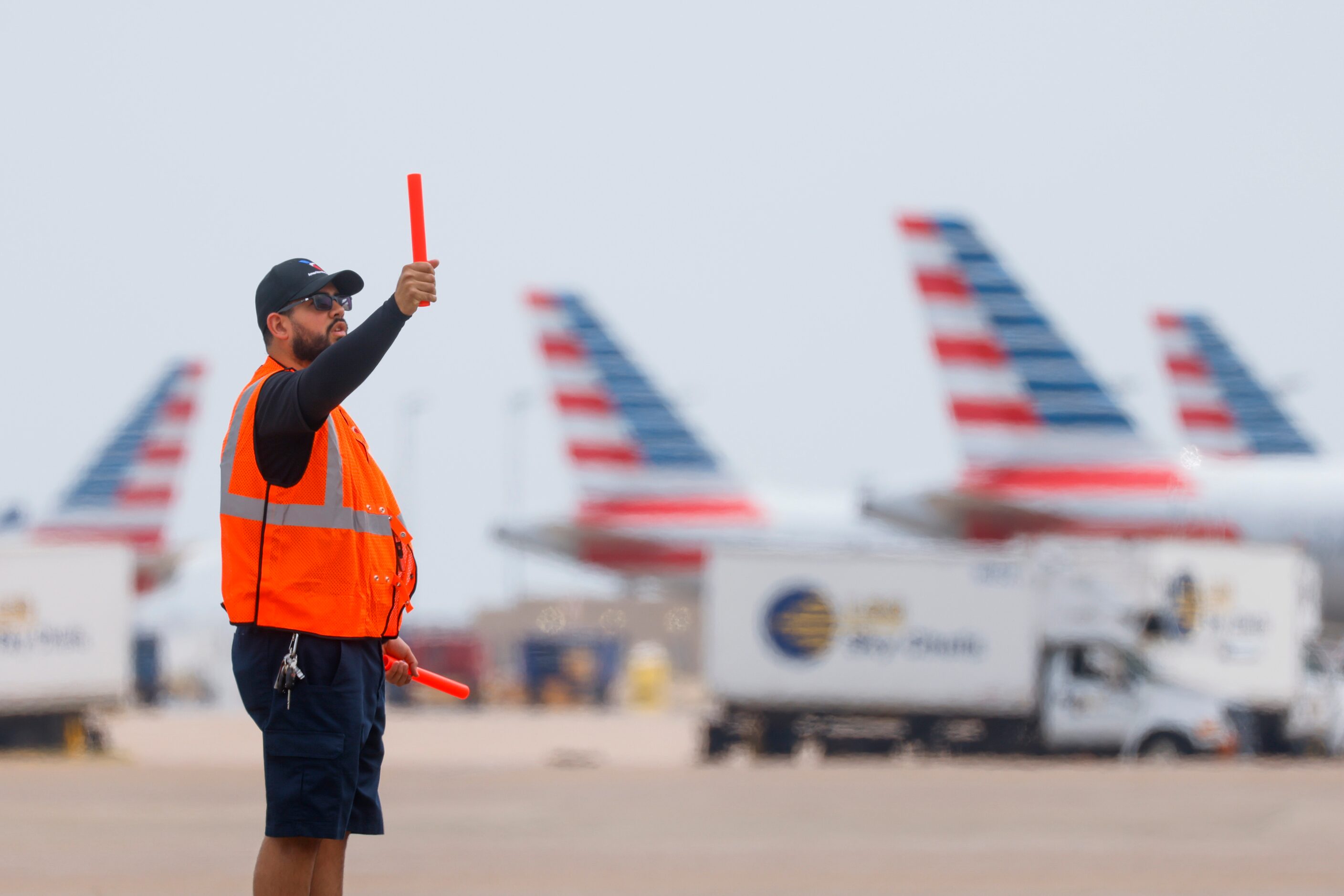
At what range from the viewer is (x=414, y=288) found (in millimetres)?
5188

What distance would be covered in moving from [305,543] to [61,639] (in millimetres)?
22487

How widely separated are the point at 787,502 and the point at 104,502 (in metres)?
21.4

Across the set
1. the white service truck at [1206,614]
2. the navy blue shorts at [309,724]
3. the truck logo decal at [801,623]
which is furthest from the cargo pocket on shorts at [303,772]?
the white service truck at [1206,614]

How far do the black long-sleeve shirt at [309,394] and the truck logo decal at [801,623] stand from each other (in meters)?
20.1

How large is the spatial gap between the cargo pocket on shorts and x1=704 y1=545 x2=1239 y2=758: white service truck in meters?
19.9

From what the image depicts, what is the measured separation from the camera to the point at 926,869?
11477mm

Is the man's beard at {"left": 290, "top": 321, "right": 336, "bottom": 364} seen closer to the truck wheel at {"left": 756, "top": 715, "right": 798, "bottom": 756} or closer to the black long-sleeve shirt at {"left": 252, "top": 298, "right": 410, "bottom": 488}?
the black long-sleeve shirt at {"left": 252, "top": 298, "right": 410, "bottom": 488}

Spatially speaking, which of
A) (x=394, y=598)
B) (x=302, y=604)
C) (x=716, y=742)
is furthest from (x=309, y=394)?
(x=716, y=742)

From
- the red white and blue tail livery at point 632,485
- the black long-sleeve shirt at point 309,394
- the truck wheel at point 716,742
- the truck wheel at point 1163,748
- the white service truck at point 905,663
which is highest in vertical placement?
the red white and blue tail livery at point 632,485

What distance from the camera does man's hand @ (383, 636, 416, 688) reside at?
579 cm

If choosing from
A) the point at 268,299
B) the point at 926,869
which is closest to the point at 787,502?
the point at 926,869

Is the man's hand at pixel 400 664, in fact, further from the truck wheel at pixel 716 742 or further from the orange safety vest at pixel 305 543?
the truck wheel at pixel 716 742

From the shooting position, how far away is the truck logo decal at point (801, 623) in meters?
25.2

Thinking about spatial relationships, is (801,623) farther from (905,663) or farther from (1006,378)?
(1006,378)
